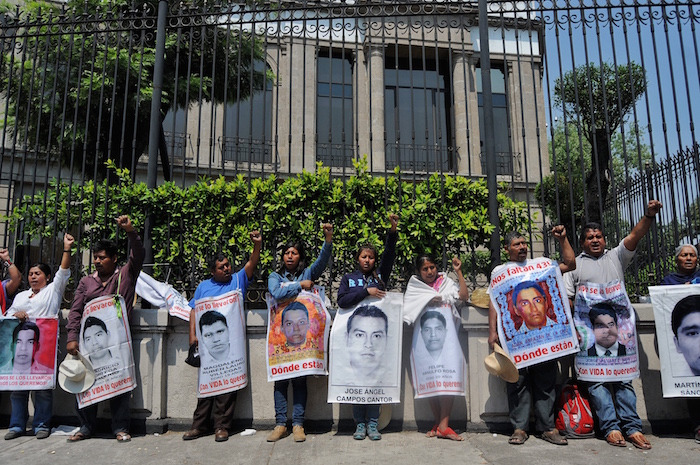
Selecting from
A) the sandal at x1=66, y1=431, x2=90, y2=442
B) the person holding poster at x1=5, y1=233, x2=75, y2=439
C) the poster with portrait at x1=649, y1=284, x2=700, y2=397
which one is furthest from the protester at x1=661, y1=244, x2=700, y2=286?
the person holding poster at x1=5, y1=233, x2=75, y2=439

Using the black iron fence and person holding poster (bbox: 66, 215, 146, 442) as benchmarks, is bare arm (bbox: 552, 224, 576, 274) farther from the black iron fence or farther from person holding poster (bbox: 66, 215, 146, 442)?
person holding poster (bbox: 66, 215, 146, 442)

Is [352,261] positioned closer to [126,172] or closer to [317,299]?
[317,299]

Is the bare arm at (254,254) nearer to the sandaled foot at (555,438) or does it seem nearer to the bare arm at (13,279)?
the bare arm at (13,279)

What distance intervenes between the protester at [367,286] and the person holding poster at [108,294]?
2130 mm

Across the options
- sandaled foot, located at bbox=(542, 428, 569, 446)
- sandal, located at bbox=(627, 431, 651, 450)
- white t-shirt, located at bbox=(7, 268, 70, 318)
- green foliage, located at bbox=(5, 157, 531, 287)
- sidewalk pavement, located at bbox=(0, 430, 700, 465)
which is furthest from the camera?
green foliage, located at bbox=(5, 157, 531, 287)

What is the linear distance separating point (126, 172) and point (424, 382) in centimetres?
417

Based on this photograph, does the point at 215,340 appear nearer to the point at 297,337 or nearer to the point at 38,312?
the point at 297,337

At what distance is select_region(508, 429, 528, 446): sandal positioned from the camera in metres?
4.89

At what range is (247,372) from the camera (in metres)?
5.48

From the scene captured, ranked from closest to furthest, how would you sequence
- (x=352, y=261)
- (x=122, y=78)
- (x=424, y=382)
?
1. (x=424, y=382)
2. (x=352, y=261)
3. (x=122, y=78)

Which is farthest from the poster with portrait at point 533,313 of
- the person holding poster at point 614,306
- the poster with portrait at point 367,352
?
the poster with portrait at point 367,352

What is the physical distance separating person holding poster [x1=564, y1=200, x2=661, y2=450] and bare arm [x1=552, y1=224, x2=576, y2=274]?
0.14m

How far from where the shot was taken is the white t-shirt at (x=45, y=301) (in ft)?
18.2

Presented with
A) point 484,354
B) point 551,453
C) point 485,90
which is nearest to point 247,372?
point 484,354
